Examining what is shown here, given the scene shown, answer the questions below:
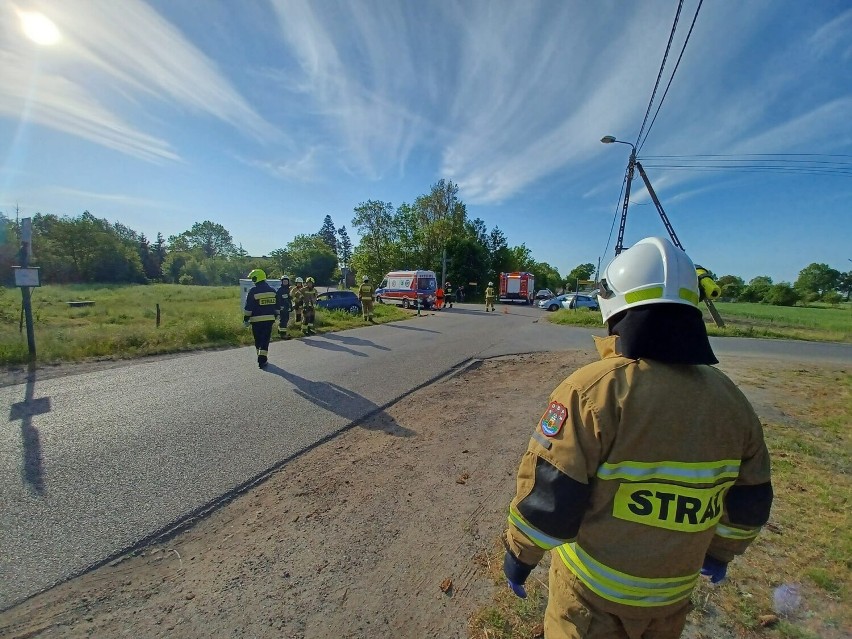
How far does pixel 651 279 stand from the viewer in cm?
125

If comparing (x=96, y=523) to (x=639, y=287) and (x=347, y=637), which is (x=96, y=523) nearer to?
(x=347, y=637)

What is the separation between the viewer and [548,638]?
1385 mm

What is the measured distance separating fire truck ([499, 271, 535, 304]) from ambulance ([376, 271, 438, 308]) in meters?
13.7

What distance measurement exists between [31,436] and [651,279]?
6.04 m

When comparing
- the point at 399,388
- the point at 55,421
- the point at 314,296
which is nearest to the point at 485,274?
the point at 314,296

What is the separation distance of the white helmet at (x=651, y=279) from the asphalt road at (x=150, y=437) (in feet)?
11.4

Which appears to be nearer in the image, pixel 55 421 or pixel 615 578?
pixel 615 578

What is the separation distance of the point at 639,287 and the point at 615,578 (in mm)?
950

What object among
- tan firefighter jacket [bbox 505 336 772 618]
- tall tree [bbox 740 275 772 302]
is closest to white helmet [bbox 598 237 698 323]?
tan firefighter jacket [bbox 505 336 772 618]

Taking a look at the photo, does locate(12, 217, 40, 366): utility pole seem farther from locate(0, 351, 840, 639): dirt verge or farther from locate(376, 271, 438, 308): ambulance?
locate(376, 271, 438, 308): ambulance

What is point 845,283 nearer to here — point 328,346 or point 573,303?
point 573,303

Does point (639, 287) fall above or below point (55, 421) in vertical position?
above

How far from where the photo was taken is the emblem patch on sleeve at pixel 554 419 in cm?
120

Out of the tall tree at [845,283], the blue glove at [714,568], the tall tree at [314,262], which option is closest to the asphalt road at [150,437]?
the blue glove at [714,568]
